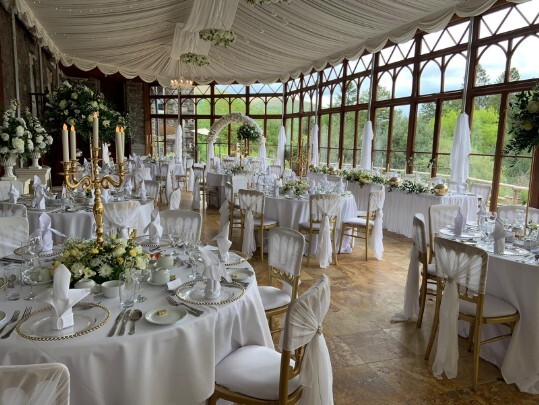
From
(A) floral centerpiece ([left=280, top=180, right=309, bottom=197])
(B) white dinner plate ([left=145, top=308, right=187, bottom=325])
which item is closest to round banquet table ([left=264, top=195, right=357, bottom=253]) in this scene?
(A) floral centerpiece ([left=280, top=180, right=309, bottom=197])

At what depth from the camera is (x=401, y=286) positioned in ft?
16.6

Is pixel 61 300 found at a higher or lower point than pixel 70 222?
higher

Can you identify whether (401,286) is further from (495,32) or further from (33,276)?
(495,32)

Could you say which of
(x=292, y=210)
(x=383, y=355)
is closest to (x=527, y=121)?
(x=383, y=355)

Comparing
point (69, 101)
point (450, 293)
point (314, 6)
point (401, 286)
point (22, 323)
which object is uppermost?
point (314, 6)

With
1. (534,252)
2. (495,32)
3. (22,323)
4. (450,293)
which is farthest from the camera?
(495,32)

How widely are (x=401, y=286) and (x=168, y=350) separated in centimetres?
380

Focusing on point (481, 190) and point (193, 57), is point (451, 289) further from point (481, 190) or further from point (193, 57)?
point (193, 57)

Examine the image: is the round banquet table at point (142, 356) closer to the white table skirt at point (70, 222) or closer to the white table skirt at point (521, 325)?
the white table skirt at point (521, 325)

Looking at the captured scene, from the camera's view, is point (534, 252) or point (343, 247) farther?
point (343, 247)

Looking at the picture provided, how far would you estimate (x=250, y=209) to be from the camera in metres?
5.93

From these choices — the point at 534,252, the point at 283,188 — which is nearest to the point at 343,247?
the point at 283,188

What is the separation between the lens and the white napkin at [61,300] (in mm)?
1877

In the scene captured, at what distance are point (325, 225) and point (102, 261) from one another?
3701mm
